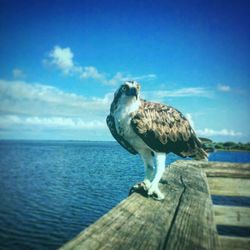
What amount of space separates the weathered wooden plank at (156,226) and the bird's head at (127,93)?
1.04 metres

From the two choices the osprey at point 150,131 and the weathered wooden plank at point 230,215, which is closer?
the osprey at point 150,131

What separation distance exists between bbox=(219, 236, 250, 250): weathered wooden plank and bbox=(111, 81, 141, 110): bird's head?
2011 millimetres

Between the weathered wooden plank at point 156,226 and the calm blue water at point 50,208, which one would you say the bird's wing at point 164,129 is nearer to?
the weathered wooden plank at point 156,226

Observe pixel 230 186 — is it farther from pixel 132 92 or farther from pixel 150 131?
pixel 132 92

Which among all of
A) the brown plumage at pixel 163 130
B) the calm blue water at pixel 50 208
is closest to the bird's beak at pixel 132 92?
the brown plumage at pixel 163 130

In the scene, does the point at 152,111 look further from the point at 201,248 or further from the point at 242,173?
the point at 242,173

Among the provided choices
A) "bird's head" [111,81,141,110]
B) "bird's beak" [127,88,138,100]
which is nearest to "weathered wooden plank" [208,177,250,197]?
"bird's head" [111,81,141,110]

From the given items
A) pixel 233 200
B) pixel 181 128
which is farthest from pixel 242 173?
pixel 233 200

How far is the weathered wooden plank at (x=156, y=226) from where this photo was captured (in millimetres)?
2090

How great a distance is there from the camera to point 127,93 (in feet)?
10.6

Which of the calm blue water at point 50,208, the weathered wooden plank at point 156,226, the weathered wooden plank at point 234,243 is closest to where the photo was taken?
the weathered wooden plank at point 156,226

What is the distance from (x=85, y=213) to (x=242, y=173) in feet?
60.8

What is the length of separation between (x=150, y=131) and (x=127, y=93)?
484mm

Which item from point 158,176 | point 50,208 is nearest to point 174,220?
point 158,176
